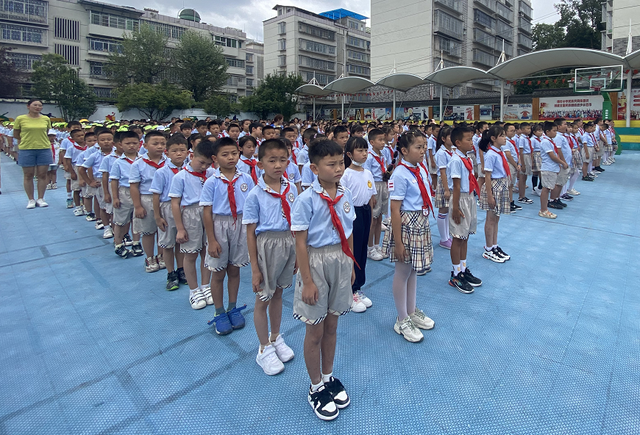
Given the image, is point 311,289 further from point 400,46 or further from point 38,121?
point 400,46

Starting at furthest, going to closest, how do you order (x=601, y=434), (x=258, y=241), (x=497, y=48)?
(x=497, y=48) → (x=258, y=241) → (x=601, y=434)

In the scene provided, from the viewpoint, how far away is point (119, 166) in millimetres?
4148

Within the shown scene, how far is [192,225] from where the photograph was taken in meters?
3.23

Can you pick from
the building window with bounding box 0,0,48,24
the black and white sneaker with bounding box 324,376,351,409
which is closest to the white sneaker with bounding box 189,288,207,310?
the black and white sneaker with bounding box 324,376,351,409

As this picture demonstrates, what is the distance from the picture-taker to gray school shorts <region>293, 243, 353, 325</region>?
6.50ft

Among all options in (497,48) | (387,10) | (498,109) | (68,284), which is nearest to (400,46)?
(387,10)

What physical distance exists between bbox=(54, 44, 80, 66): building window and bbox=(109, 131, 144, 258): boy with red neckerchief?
38.2m

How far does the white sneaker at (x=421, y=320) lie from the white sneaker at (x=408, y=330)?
0.10 m

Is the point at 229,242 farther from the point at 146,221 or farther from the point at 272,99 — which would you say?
the point at 272,99

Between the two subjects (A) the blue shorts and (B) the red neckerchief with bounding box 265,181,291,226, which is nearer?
(B) the red neckerchief with bounding box 265,181,291,226

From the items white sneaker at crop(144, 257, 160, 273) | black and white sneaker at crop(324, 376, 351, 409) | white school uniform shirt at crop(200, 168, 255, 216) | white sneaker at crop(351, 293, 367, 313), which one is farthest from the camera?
white sneaker at crop(144, 257, 160, 273)

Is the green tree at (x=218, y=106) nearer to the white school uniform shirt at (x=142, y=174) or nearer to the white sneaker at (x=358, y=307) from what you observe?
the white school uniform shirt at (x=142, y=174)

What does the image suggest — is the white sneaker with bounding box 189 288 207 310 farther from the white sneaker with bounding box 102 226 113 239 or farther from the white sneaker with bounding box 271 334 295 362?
the white sneaker with bounding box 102 226 113 239

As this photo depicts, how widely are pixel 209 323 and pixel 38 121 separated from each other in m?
5.72
